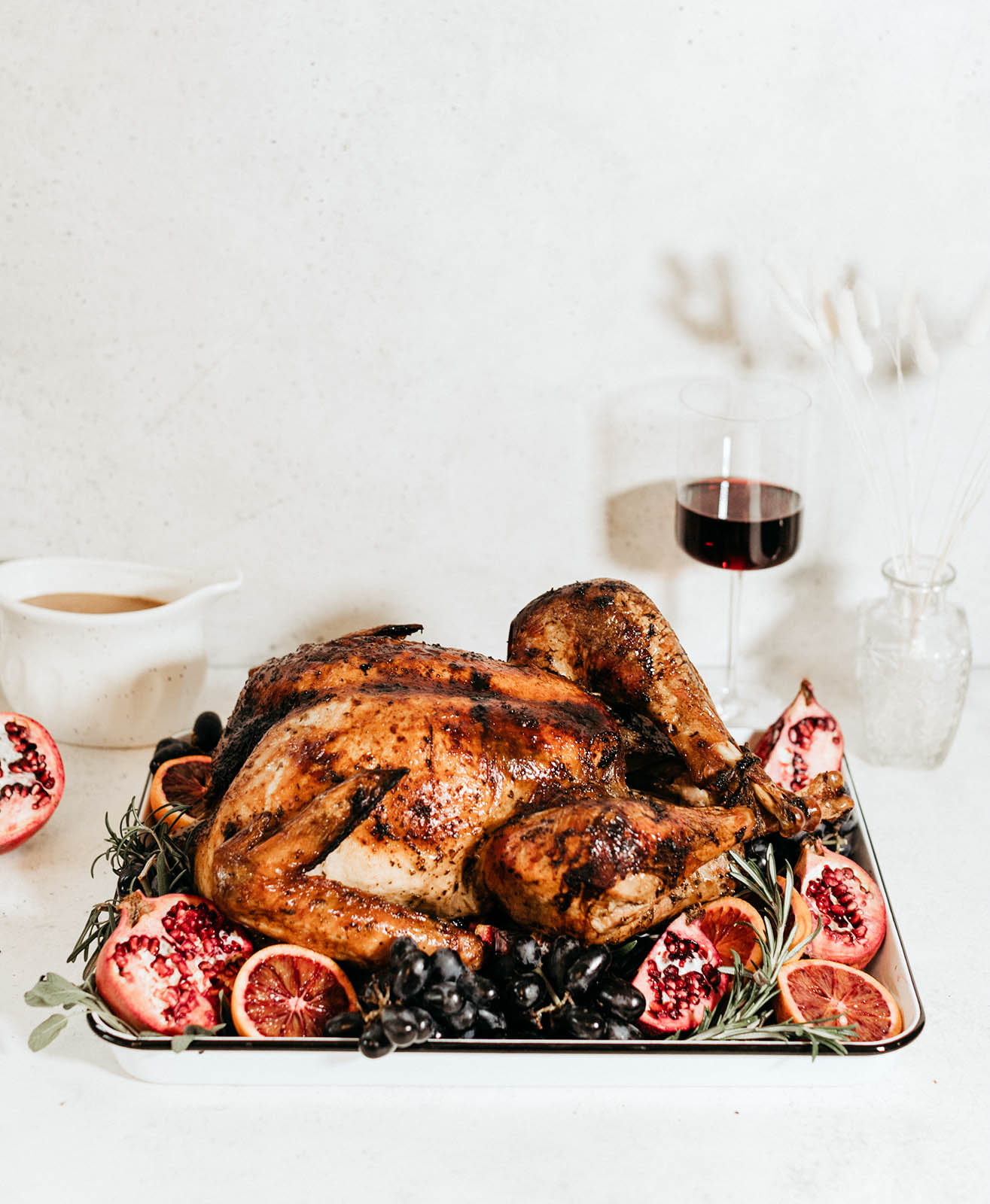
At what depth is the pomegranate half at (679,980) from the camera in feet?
3.94

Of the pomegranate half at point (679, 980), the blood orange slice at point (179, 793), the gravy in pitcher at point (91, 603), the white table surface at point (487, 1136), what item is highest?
the gravy in pitcher at point (91, 603)

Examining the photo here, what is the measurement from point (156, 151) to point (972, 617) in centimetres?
144

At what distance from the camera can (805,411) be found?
5.69 feet

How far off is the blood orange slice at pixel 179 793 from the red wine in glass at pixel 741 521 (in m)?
0.74

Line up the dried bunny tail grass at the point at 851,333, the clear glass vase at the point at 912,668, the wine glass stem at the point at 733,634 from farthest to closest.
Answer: the wine glass stem at the point at 733,634
the clear glass vase at the point at 912,668
the dried bunny tail grass at the point at 851,333

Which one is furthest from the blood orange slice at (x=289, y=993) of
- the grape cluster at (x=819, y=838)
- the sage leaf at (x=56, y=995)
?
the grape cluster at (x=819, y=838)

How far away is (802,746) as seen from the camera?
163 centimetres

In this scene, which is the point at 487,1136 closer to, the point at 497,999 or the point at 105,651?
the point at 497,999

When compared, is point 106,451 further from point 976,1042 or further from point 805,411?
point 976,1042

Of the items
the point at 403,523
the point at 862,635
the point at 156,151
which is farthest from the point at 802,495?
the point at 156,151

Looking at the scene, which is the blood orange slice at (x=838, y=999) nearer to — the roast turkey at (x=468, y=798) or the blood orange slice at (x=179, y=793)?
the roast turkey at (x=468, y=798)

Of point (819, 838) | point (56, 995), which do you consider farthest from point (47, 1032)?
point (819, 838)

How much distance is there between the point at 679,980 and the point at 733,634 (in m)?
0.81

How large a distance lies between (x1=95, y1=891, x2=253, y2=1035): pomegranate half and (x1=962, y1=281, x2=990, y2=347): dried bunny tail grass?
117 centimetres
